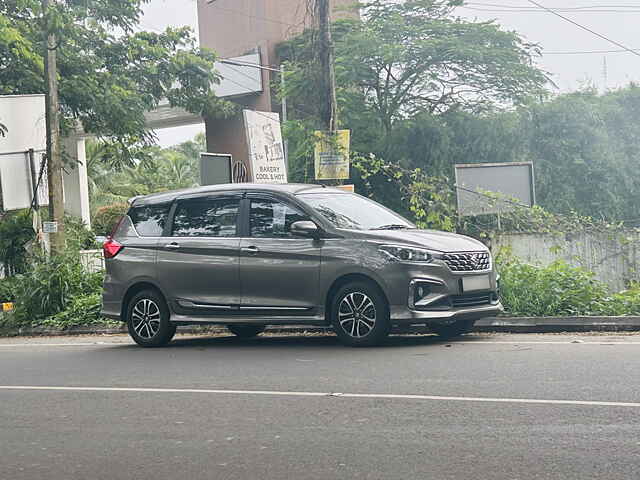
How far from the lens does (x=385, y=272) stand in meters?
10.1

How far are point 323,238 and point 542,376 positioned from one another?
337 centimetres

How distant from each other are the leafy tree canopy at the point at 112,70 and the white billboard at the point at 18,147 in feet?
6.85

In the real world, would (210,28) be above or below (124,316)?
above

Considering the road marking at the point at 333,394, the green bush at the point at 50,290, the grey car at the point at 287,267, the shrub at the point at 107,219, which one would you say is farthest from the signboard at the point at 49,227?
the shrub at the point at 107,219

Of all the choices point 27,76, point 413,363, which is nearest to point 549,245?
point 413,363

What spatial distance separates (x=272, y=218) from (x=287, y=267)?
64 cm

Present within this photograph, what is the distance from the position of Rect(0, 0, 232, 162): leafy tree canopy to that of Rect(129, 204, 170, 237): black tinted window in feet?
32.8

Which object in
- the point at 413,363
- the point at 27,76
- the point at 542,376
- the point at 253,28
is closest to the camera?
the point at 542,376

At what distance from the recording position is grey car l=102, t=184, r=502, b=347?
10.2 meters

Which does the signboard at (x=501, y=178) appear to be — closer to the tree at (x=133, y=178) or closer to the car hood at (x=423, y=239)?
the car hood at (x=423, y=239)

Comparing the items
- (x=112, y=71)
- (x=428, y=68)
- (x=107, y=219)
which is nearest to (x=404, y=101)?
(x=428, y=68)

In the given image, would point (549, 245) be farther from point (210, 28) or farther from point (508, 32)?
point (210, 28)

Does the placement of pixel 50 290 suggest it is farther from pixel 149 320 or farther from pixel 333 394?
pixel 333 394

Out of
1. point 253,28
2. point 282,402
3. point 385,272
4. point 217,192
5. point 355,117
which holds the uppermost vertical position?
point 253,28
